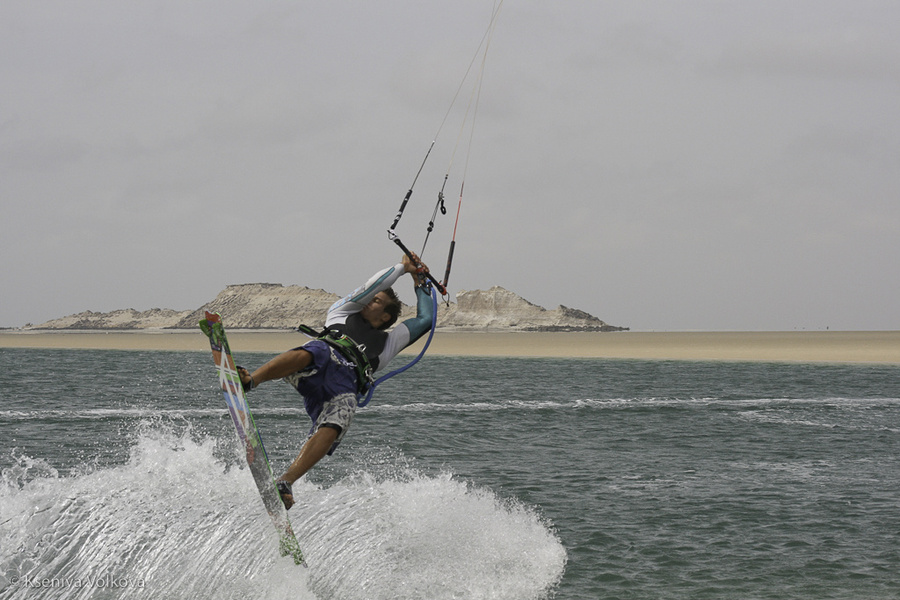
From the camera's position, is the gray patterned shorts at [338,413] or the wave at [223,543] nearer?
the gray patterned shorts at [338,413]

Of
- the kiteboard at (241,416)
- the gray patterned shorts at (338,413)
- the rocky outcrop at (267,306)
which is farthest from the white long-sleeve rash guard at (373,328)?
the rocky outcrop at (267,306)

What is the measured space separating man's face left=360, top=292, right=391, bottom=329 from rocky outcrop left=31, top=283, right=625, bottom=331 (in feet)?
401

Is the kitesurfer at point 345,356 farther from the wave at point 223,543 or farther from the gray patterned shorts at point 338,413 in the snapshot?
the wave at point 223,543

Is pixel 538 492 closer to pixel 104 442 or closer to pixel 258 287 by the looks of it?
pixel 104 442

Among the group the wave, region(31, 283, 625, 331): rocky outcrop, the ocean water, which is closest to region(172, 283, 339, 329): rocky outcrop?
region(31, 283, 625, 331): rocky outcrop

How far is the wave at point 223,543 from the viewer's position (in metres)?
7.89

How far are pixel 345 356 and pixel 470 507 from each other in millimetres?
3144

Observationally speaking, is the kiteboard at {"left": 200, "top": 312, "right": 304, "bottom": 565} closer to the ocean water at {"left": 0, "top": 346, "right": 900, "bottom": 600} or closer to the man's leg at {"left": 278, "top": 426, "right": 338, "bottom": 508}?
the man's leg at {"left": 278, "top": 426, "right": 338, "bottom": 508}

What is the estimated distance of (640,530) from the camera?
10.9 m

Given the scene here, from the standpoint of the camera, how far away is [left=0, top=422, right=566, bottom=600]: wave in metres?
7.89

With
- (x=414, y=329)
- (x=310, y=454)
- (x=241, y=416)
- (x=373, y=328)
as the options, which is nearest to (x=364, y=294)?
(x=373, y=328)

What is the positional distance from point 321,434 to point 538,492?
6.59 m

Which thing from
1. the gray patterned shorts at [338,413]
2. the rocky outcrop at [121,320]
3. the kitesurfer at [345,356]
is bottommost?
the rocky outcrop at [121,320]

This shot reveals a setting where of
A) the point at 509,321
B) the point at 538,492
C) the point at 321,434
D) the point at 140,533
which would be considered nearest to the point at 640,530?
the point at 538,492
